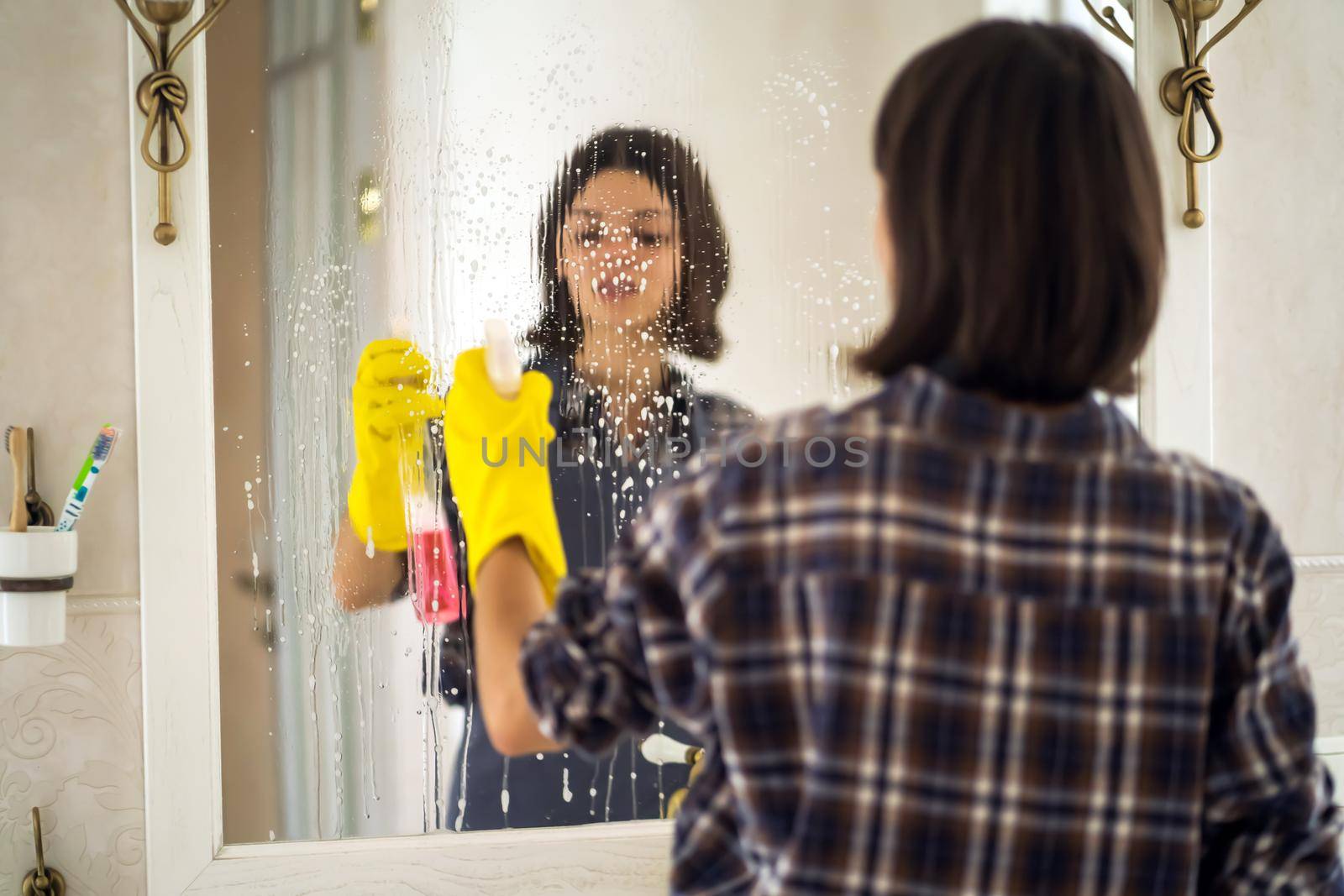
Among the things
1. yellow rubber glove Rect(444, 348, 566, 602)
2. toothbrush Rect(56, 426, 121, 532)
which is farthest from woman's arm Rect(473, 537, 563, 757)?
toothbrush Rect(56, 426, 121, 532)

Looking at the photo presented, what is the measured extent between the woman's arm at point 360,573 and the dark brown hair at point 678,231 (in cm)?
25

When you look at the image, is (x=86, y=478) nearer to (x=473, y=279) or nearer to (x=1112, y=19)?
(x=473, y=279)

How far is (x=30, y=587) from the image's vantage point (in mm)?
892

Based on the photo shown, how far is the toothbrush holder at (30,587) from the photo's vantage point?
89cm

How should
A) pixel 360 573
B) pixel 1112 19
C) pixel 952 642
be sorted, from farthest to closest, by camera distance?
pixel 1112 19, pixel 360 573, pixel 952 642

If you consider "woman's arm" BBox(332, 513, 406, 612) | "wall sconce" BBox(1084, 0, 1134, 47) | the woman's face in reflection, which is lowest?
"woman's arm" BBox(332, 513, 406, 612)

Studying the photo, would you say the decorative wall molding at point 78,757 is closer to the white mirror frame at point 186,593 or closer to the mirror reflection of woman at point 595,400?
the white mirror frame at point 186,593

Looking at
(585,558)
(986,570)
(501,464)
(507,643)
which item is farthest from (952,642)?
(585,558)

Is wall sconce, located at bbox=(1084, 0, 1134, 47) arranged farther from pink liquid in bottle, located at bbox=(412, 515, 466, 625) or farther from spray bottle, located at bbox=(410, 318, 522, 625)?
pink liquid in bottle, located at bbox=(412, 515, 466, 625)

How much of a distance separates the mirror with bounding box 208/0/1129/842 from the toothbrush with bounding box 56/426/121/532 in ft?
0.31

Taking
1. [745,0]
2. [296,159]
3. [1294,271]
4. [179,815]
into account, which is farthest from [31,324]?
[1294,271]

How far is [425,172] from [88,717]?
567mm

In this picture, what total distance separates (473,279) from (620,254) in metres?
0.14

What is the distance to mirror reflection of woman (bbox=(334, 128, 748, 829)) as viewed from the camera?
1025 mm
